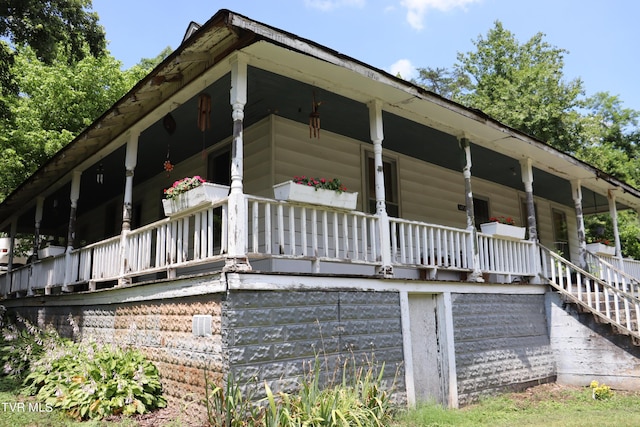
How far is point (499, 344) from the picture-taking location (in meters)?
9.06

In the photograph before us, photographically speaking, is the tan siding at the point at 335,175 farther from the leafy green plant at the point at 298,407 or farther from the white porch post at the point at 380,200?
the leafy green plant at the point at 298,407

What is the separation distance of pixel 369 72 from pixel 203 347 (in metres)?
4.26

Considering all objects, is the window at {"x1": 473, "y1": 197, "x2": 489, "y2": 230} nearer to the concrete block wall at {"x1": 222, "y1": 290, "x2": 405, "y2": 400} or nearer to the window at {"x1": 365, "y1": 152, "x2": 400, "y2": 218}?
the window at {"x1": 365, "y1": 152, "x2": 400, "y2": 218}

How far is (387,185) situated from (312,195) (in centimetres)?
499

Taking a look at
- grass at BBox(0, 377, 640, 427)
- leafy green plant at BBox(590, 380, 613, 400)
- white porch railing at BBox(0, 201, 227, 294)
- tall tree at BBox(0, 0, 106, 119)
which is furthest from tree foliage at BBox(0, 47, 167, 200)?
leafy green plant at BBox(590, 380, 613, 400)

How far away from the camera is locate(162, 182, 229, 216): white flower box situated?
262 inches

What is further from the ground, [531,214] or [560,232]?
[560,232]

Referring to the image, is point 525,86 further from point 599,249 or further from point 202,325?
point 202,325

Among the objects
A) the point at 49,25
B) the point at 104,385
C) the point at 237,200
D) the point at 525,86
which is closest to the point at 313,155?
the point at 237,200

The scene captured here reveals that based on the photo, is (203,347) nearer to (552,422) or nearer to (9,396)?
(9,396)

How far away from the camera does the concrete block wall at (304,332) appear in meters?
5.89

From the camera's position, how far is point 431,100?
8375 millimetres

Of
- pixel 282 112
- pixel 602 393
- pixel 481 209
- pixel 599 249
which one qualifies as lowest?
pixel 602 393

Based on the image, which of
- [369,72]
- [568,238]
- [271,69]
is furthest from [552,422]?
[568,238]
